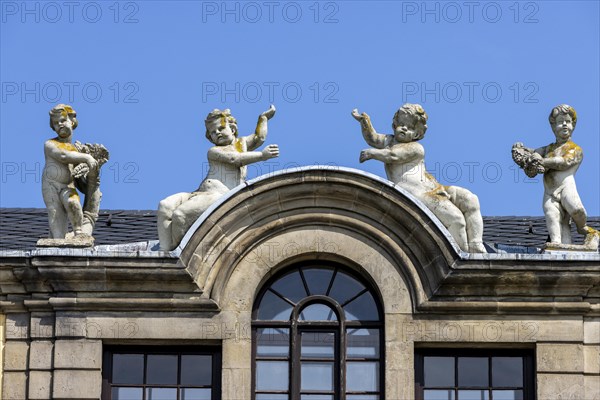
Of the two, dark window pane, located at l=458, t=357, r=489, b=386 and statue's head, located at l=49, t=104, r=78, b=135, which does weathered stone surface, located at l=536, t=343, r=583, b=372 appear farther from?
statue's head, located at l=49, t=104, r=78, b=135

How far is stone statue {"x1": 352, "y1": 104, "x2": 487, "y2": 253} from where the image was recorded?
33875mm

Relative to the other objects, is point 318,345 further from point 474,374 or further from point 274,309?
point 474,374

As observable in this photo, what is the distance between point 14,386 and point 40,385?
408mm

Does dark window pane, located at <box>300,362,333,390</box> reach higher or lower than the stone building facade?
lower

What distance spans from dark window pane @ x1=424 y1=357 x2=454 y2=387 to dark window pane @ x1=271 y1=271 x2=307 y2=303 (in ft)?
6.81

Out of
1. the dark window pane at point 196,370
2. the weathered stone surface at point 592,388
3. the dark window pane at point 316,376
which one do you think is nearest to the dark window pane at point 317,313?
the dark window pane at point 316,376

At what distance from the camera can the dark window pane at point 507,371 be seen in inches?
1328

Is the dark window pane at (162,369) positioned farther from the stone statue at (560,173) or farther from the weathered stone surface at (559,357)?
the stone statue at (560,173)

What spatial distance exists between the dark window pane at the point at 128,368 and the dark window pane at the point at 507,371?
5109 millimetres

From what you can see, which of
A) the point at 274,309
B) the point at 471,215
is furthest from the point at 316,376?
the point at 471,215

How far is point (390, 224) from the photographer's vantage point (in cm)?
3388

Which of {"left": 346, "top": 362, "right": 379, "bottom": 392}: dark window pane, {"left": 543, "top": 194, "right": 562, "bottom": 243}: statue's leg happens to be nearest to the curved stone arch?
{"left": 346, "top": 362, "right": 379, "bottom": 392}: dark window pane

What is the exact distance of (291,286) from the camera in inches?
1345

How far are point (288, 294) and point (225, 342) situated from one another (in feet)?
4.16
